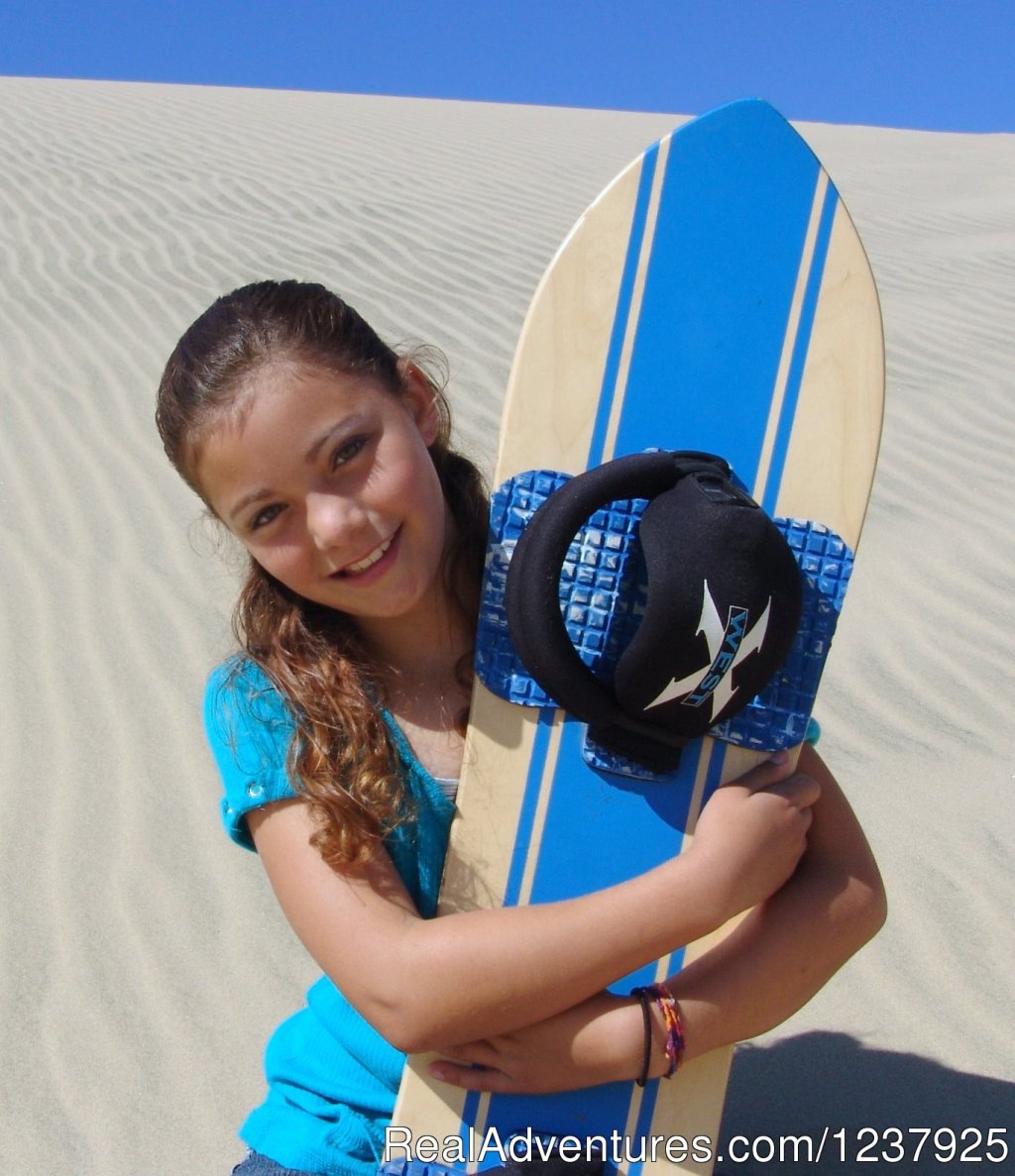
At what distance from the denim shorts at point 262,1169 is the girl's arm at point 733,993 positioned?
9.1 inches

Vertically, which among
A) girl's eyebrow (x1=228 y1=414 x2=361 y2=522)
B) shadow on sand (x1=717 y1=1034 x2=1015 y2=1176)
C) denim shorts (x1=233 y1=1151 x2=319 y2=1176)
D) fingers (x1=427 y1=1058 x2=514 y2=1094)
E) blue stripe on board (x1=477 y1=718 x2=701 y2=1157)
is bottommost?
denim shorts (x1=233 y1=1151 x2=319 y2=1176)

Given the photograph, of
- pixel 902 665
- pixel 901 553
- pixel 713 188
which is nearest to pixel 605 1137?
pixel 713 188

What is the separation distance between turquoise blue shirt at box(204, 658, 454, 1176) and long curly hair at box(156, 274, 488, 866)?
0.12 ft

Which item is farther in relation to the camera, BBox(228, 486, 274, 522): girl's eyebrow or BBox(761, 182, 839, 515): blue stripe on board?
BBox(761, 182, 839, 515): blue stripe on board

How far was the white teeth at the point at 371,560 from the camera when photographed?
1438mm

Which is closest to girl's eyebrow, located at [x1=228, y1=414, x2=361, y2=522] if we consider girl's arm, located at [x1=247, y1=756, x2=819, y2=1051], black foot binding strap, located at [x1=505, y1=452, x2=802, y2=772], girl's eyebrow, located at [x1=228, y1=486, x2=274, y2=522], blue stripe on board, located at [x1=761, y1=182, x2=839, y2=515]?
girl's eyebrow, located at [x1=228, y1=486, x2=274, y2=522]

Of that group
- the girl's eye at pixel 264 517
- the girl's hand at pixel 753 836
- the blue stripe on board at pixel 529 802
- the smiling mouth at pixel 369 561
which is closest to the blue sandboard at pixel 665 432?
the blue stripe on board at pixel 529 802

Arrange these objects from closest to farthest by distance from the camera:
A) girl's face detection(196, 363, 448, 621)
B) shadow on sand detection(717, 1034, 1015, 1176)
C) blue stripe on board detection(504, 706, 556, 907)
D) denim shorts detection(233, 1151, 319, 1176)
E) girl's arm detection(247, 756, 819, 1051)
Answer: girl's arm detection(247, 756, 819, 1051)
girl's face detection(196, 363, 448, 621)
denim shorts detection(233, 1151, 319, 1176)
blue stripe on board detection(504, 706, 556, 907)
shadow on sand detection(717, 1034, 1015, 1176)

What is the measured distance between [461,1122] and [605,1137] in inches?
7.7

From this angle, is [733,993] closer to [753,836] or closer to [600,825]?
[753,836]

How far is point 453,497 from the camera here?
1659mm

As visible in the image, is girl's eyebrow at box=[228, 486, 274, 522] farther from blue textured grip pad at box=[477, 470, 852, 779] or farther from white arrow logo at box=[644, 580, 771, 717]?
white arrow logo at box=[644, 580, 771, 717]

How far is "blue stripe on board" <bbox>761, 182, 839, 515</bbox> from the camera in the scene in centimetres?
170

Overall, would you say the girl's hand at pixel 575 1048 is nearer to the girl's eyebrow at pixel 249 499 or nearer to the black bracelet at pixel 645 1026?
the black bracelet at pixel 645 1026
